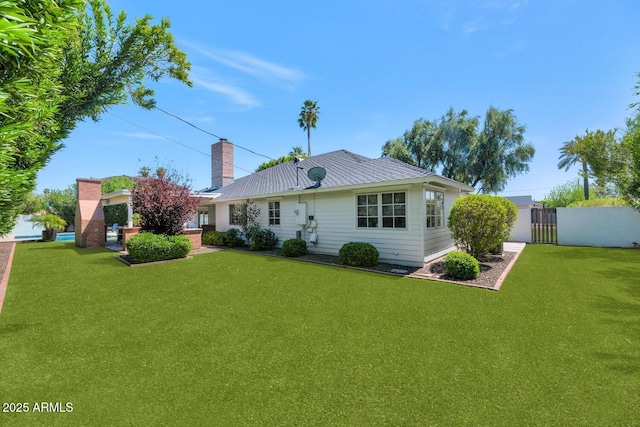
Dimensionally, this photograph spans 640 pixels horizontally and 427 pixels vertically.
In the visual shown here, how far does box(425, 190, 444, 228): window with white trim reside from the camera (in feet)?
30.1

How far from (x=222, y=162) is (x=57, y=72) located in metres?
17.5

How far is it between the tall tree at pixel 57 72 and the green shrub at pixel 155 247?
505 centimetres

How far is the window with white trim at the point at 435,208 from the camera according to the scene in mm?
9164

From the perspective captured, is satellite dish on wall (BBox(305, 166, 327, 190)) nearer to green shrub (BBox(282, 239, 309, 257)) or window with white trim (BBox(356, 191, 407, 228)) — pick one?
window with white trim (BBox(356, 191, 407, 228))

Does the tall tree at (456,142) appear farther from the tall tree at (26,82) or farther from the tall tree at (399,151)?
the tall tree at (26,82)

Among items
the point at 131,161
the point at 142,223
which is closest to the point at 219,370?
the point at 142,223

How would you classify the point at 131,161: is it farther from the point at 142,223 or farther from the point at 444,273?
the point at 444,273

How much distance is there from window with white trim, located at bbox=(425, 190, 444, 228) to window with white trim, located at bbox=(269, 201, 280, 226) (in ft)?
22.7

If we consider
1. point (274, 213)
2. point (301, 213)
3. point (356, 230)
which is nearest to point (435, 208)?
point (356, 230)

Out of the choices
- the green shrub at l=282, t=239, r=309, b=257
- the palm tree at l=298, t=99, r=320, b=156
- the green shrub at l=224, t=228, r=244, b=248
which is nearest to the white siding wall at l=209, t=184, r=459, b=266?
the green shrub at l=282, t=239, r=309, b=257

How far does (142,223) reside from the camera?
10.8 m

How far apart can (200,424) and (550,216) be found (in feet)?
58.4

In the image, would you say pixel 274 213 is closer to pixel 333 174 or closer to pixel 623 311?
pixel 333 174

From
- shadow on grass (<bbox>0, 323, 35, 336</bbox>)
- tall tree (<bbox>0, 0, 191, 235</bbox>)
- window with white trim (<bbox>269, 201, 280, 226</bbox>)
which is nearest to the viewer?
tall tree (<bbox>0, 0, 191, 235</bbox>)
